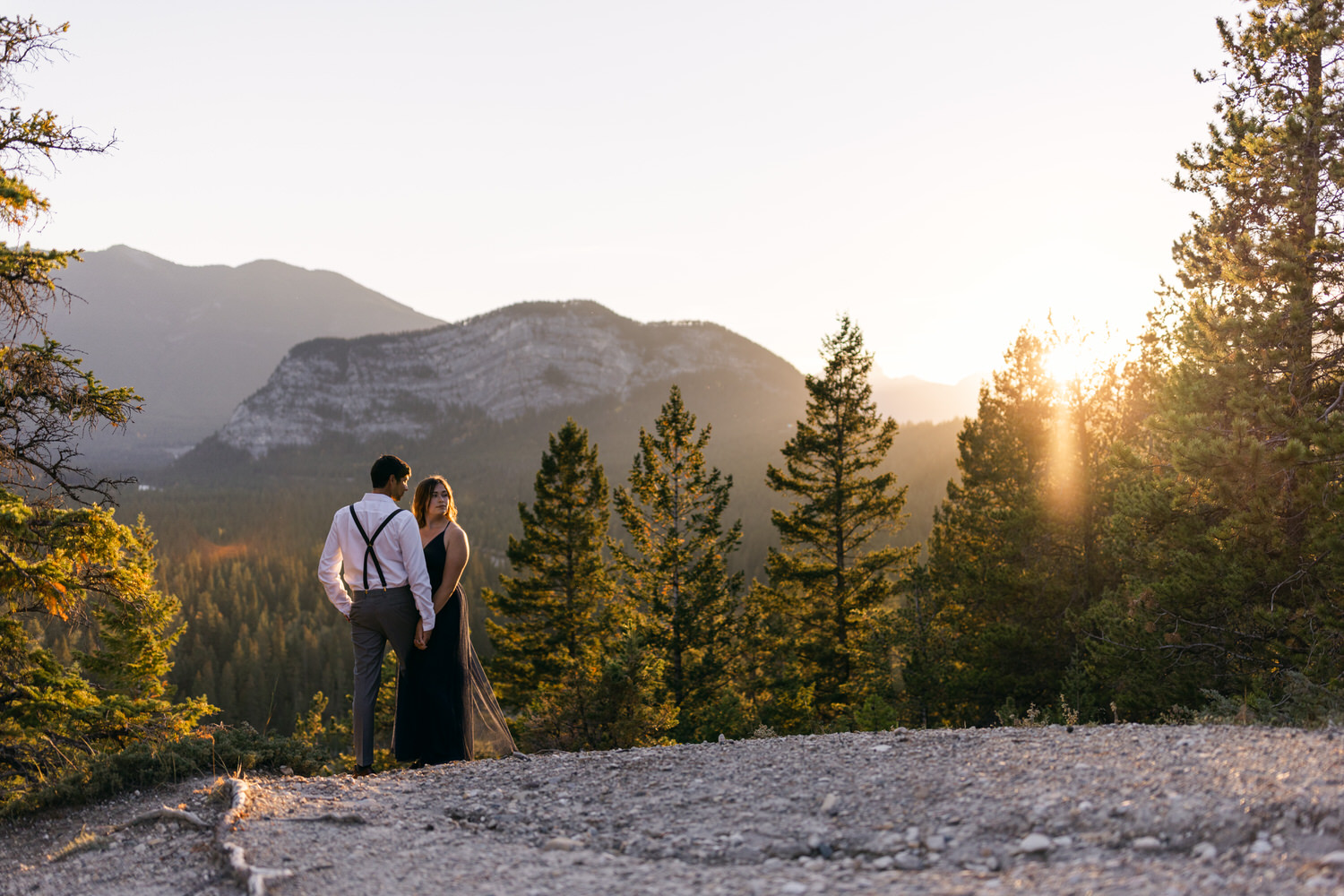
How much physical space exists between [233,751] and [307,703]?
55485 millimetres

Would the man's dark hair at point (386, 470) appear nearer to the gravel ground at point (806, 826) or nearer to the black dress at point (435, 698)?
the black dress at point (435, 698)

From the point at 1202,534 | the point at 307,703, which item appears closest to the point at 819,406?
the point at 1202,534

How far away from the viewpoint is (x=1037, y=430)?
75.0 ft

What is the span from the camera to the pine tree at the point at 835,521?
20281 millimetres

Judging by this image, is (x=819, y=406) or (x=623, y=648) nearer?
(x=623, y=648)

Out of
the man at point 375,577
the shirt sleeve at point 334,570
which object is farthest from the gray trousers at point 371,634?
the shirt sleeve at point 334,570

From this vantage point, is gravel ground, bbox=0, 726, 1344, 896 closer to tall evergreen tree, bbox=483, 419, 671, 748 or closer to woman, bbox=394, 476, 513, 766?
woman, bbox=394, 476, 513, 766

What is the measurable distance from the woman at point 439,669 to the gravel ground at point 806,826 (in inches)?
34.3

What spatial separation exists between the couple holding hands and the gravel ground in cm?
88

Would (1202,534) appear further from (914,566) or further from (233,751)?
(233,751)

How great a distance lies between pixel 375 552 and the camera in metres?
5.75

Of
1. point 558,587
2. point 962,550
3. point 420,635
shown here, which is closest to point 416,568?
point 420,635

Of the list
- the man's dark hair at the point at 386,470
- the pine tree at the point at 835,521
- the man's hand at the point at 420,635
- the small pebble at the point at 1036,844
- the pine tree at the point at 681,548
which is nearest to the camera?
the small pebble at the point at 1036,844

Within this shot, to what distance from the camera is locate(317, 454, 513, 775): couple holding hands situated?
576 centimetres
